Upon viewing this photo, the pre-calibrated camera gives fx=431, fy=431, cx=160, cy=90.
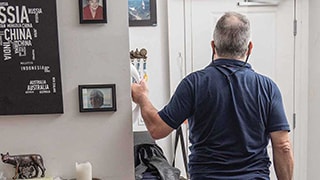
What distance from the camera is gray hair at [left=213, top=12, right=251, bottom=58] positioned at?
6.07ft

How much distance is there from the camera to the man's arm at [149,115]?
1867mm

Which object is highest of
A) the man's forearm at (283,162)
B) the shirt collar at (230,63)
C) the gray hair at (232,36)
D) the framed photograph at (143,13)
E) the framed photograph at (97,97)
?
the framed photograph at (143,13)

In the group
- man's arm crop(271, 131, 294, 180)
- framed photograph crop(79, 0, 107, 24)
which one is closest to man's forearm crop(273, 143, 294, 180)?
man's arm crop(271, 131, 294, 180)

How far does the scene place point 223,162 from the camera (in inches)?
71.7

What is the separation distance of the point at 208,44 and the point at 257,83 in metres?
1.53

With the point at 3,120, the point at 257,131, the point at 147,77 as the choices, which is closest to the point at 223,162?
the point at 257,131

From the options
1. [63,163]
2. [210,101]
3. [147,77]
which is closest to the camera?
[210,101]

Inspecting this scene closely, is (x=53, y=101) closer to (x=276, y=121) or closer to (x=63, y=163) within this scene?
(x=63, y=163)

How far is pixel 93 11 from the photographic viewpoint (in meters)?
1.88

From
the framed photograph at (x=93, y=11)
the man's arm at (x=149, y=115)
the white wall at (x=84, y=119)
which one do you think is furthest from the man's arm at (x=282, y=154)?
the framed photograph at (x=93, y=11)

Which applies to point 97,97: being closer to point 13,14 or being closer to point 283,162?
point 13,14

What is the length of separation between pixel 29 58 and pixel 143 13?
1.52m

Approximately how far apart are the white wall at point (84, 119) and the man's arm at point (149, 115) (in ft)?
0.24

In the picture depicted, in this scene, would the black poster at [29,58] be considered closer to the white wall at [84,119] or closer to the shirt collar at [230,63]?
the white wall at [84,119]
